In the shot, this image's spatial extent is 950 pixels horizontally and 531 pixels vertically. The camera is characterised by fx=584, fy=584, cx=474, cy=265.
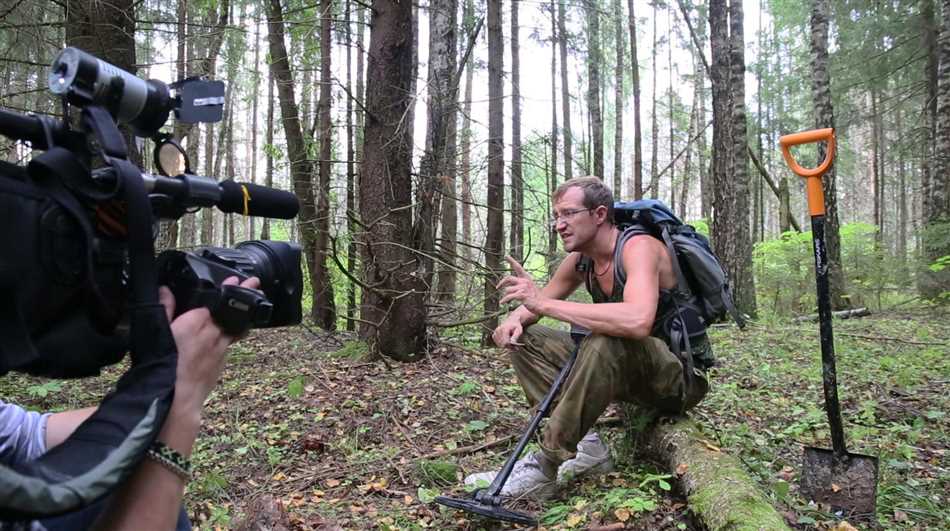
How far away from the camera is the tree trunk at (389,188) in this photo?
5168mm

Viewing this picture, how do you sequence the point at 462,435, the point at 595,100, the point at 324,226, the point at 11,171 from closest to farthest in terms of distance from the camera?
1. the point at 11,171
2. the point at 462,435
3. the point at 324,226
4. the point at 595,100

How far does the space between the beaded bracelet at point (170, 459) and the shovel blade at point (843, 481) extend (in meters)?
2.82

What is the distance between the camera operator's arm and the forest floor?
1683 millimetres

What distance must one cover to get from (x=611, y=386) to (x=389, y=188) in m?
2.95

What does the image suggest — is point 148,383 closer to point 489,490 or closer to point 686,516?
point 489,490

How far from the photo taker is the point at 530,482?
9.71ft

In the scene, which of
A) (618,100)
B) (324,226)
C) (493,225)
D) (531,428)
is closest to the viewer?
(531,428)

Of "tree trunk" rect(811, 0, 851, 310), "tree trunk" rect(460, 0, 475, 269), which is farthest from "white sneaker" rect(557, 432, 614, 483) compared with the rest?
"tree trunk" rect(811, 0, 851, 310)

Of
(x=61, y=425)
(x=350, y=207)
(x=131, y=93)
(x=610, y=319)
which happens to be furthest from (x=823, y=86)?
(x=61, y=425)

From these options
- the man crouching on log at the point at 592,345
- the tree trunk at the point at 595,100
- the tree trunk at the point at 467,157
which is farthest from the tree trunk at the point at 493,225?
the tree trunk at the point at 595,100

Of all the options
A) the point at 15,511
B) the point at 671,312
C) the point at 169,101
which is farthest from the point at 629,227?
the point at 15,511

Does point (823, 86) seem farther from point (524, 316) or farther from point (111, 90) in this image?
point (111, 90)

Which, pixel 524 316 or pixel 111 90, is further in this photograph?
pixel 524 316

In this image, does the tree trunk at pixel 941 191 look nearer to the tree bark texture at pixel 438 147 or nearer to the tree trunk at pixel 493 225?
the tree trunk at pixel 493 225
